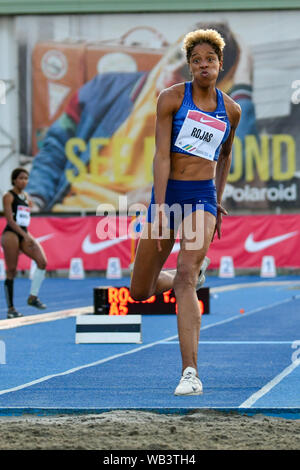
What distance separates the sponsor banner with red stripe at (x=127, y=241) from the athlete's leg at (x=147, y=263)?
1913 cm

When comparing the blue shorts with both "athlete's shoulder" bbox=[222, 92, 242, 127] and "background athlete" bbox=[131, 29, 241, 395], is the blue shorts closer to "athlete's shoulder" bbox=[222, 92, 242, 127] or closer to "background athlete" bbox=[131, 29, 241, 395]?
"background athlete" bbox=[131, 29, 241, 395]

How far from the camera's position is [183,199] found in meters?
6.16

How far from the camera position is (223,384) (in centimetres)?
653

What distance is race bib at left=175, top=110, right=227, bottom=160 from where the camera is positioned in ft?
20.2

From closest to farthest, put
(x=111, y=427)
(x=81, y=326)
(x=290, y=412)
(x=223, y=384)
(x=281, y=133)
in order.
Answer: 1. (x=111, y=427)
2. (x=290, y=412)
3. (x=223, y=384)
4. (x=81, y=326)
5. (x=281, y=133)

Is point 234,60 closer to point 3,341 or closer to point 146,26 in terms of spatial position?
point 146,26

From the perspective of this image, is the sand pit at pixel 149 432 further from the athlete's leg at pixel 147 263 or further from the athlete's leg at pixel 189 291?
the athlete's leg at pixel 147 263

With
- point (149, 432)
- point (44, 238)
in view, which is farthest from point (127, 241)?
point (149, 432)

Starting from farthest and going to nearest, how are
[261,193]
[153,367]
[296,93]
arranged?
[261,193], [296,93], [153,367]

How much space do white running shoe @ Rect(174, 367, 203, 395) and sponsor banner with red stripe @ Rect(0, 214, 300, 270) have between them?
1958 cm

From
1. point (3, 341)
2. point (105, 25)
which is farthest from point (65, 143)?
point (3, 341)

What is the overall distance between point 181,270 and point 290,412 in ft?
4.11

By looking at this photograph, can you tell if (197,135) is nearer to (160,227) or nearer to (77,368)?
(160,227)

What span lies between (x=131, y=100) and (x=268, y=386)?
24237 mm
